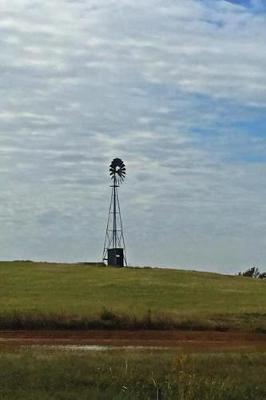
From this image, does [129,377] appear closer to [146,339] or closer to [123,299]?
[146,339]

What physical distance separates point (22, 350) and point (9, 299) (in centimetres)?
1576

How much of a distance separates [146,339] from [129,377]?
11.8 meters

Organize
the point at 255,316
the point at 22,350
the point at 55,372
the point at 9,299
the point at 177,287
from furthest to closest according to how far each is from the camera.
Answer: the point at 177,287
the point at 9,299
the point at 255,316
the point at 22,350
the point at 55,372

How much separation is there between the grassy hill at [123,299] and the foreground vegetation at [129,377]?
11.1 m

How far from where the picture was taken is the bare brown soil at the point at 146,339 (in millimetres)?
A: 24688

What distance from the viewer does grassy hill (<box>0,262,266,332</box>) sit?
29.8 m

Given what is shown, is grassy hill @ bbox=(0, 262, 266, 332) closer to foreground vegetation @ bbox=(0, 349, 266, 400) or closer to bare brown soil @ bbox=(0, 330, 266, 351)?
bare brown soil @ bbox=(0, 330, 266, 351)

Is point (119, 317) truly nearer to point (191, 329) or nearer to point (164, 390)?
point (191, 329)

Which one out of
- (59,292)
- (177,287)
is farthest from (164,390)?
(177,287)

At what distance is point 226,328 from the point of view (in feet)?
97.3

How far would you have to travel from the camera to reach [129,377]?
14953mm

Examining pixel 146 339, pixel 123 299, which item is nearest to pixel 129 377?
pixel 146 339

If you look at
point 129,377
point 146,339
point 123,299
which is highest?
point 123,299

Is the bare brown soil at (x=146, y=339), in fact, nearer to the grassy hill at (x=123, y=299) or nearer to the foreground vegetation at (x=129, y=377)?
the grassy hill at (x=123, y=299)
